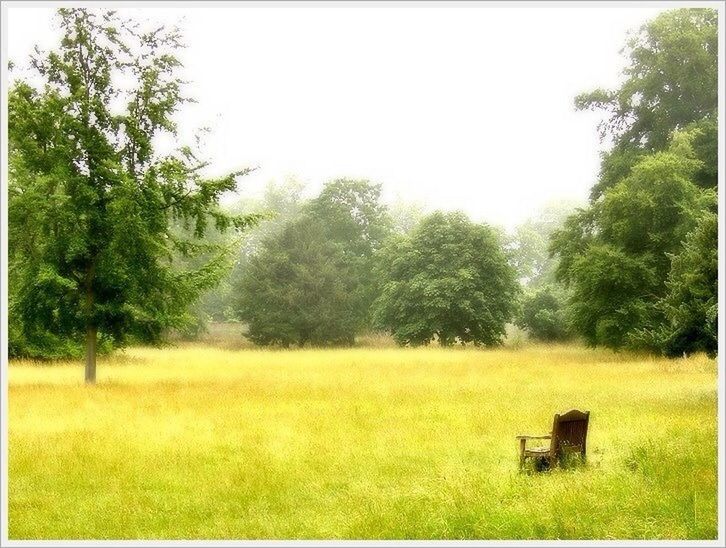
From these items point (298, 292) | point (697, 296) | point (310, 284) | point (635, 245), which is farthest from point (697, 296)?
point (310, 284)

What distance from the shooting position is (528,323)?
50.9 metres

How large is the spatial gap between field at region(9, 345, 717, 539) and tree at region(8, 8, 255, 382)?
2.30 metres

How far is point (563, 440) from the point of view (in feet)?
33.6

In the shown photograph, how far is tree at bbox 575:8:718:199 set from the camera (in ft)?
107

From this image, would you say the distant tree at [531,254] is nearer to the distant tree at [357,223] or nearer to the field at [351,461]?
the distant tree at [357,223]

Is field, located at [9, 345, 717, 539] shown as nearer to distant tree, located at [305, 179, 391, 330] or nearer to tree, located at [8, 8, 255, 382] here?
tree, located at [8, 8, 255, 382]

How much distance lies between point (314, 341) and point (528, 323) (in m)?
14.6

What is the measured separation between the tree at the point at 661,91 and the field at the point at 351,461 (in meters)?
16.3

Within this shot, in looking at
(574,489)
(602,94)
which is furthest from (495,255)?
(574,489)

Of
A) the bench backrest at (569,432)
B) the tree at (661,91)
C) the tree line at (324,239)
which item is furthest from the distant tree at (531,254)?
the bench backrest at (569,432)

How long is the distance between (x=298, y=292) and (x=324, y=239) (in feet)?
14.4

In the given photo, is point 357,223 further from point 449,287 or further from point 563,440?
point 563,440

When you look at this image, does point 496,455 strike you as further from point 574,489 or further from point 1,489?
point 1,489

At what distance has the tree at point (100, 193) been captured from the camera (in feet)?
58.8
